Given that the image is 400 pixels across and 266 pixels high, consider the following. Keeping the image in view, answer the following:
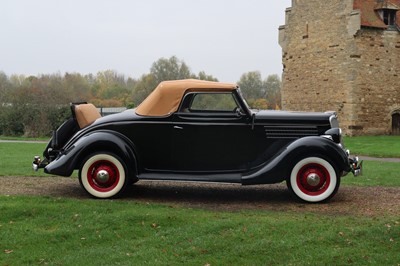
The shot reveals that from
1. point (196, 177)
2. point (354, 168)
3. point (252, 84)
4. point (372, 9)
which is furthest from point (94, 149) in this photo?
point (252, 84)

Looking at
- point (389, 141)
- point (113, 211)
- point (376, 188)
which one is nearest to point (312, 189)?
point (376, 188)

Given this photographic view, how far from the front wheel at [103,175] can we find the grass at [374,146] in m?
14.9

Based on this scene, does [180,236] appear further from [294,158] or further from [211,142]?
[294,158]

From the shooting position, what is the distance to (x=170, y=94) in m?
8.59

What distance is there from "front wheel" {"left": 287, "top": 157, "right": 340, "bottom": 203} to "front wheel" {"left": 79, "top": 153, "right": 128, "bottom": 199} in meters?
2.63

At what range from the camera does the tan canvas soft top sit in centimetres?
855

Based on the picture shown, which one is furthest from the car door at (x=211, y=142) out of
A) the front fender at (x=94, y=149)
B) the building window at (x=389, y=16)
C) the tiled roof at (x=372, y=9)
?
the building window at (x=389, y=16)

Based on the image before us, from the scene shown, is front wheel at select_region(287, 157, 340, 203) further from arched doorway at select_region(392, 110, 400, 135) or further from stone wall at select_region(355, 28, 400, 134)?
arched doorway at select_region(392, 110, 400, 135)

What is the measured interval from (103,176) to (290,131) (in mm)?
3040

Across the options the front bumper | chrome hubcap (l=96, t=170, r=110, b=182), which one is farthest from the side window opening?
the front bumper

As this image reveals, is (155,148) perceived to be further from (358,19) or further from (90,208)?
(358,19)

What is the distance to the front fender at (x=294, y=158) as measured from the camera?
821 centimetres

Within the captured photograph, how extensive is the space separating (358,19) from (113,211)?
87.1 ft

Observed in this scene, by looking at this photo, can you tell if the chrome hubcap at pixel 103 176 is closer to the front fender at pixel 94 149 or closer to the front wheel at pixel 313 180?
the front fender at pixel 94 149
